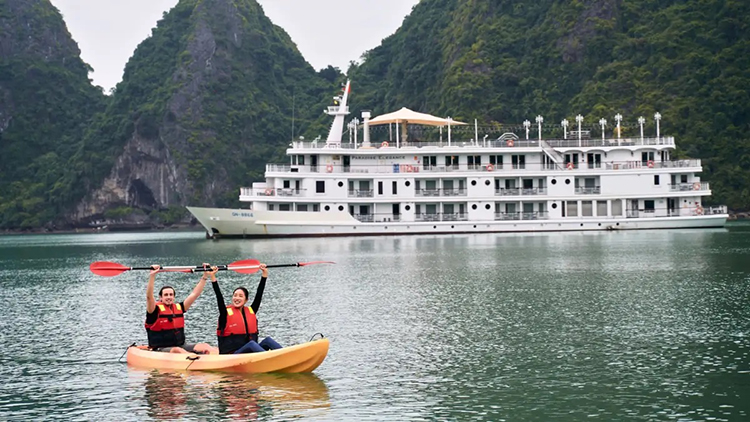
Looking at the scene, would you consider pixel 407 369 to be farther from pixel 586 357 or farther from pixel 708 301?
pixel 708 301

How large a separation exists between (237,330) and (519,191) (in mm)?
44519

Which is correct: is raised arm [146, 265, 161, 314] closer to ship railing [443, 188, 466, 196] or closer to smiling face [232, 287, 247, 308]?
smiling face [232, 287, 247, 308]

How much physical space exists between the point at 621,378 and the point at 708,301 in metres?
8.71

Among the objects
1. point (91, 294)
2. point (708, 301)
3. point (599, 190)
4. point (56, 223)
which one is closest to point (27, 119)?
point (56, 223)

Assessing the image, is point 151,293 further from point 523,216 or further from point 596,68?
point 596,68

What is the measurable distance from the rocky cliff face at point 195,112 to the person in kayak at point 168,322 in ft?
331

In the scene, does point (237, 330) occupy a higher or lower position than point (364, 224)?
lower

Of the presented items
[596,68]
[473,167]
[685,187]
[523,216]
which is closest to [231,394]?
[473,167]

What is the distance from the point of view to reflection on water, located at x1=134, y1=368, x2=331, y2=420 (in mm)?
12242

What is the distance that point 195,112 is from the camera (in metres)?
126

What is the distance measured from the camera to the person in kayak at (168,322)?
15000mm

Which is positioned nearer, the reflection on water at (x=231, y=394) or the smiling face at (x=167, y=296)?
the reflection on water at (x=231, y=394)

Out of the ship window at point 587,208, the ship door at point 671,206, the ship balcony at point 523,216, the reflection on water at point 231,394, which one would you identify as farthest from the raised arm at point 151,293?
the ship door at point 671,206

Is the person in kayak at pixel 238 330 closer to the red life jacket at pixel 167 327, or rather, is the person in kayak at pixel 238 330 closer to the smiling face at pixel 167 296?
the smiling face at pixel 167 296
